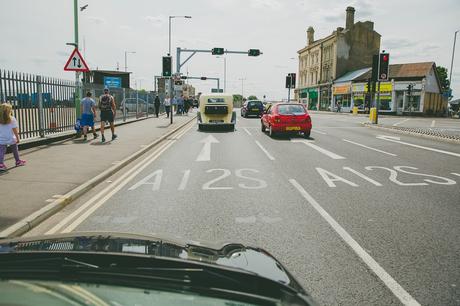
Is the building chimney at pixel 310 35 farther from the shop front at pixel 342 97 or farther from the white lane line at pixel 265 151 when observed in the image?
the white lane line at pixel 265 151

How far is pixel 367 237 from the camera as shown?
4801mm

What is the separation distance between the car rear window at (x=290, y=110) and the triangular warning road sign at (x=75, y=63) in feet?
29.0

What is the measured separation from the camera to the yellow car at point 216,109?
72.1ft

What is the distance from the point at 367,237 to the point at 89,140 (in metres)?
12.7

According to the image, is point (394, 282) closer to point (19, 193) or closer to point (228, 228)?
point (228, 228)

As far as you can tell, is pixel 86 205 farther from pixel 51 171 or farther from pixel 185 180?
pixel 51 171

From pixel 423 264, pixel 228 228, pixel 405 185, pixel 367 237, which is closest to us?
pixel 423 264

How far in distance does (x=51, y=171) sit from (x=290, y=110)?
11959 mm

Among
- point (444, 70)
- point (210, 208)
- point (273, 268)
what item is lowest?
point (210, 208)

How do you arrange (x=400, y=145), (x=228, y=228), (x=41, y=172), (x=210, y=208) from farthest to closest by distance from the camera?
(x=400, y=145) → (x=41, y=172) → (x=210, y=208) → (x=228, y=228)

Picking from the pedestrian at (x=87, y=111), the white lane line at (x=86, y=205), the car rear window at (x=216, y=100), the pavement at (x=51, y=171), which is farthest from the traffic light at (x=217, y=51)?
the white lane line at (x=86, y=205)

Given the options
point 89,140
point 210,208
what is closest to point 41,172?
point 210,208

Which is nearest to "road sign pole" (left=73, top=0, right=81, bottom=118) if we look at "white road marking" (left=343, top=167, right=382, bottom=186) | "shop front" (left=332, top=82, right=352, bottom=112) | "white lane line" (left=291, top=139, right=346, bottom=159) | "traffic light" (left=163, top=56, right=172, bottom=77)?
"traffic light" (left=163, top=56, right=172, bottom=77)

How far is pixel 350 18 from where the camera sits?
2451 inches
